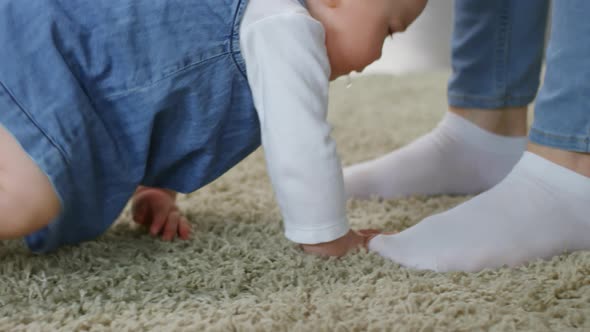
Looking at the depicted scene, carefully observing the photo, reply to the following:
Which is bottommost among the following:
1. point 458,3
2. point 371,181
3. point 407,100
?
point 407,100

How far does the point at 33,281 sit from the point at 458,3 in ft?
2.67

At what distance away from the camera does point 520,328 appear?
647 mm

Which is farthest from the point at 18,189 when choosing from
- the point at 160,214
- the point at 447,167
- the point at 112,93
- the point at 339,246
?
the point at 447,167

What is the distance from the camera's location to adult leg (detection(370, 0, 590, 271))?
805mm

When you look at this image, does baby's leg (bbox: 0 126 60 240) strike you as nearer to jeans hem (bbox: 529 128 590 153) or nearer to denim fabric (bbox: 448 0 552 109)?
jeans hem (bbox: 529 128 590 153)

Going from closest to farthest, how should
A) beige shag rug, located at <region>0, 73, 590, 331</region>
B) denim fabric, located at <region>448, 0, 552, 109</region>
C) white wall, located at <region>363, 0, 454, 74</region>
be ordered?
beige shag rug, located at <region>0, 73, 590, 331</region> → denim fabric, located at <region>448, 0, 552, 109</region> → white wall, located at <region>363, 0, 454, 74</region>

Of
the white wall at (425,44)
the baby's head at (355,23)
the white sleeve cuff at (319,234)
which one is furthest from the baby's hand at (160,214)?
the white wall at (425,44)

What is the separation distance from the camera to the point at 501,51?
3.74 feet

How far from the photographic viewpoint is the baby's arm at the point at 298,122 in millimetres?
789

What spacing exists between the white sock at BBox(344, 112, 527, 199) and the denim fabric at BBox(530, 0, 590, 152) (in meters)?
0.31

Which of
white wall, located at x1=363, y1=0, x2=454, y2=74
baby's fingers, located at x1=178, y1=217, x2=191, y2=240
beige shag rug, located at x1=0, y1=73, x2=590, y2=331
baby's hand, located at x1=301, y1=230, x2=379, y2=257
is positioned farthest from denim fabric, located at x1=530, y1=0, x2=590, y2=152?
white wall, located at x1=363, y1=0, x2=454, y2=74

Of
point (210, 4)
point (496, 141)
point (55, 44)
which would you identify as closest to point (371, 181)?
point (496, 141)

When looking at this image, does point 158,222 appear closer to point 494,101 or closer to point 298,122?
point 298,122

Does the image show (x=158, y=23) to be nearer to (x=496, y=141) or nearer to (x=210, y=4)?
(x=210, y=4)
